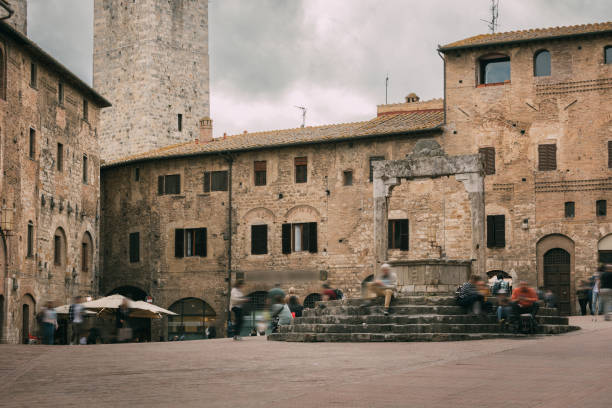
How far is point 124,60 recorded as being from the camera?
4969 centimetres

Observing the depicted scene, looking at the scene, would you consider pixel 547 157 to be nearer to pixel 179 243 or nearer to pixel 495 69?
pixel 495 69

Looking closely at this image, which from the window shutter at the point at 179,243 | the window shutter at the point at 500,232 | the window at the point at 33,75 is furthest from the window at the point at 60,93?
the window shutter at the point at 500,232

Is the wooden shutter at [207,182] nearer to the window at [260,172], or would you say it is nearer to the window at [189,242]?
the window at [189,242]

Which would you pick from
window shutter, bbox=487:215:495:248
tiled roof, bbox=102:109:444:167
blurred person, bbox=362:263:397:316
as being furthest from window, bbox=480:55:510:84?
blurred person, bbox=362:263:397:316

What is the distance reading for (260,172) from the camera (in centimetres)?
3984

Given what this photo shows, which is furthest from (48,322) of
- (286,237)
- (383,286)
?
(286,237)

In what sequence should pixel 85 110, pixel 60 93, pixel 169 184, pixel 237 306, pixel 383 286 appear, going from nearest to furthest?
pixel 383 286 → pixel 237 306 → pixel 60 93 → pixel 85 110 → pixel 169 184

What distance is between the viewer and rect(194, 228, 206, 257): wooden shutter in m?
40.3

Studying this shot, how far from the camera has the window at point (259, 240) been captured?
39188 millimetres

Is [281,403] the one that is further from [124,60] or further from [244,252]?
[124,60]

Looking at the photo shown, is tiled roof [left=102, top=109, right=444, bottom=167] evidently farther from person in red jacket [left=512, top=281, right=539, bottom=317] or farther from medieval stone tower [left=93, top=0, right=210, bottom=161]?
person in red jacket [left=512, top=281, right=539, bottom=317]

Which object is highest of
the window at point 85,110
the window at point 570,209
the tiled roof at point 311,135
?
the window at point 85,110

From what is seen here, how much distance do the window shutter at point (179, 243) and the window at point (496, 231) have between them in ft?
45.1

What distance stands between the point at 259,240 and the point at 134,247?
6.29 metres
